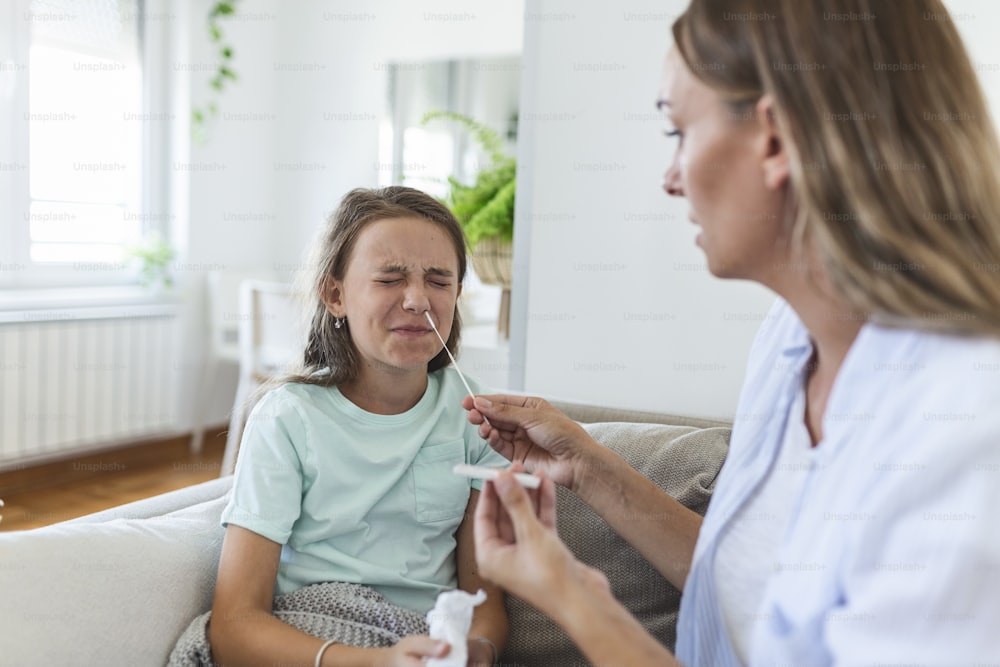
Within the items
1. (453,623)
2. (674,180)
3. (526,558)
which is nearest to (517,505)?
(526,558)

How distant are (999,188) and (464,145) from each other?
11.4 ft

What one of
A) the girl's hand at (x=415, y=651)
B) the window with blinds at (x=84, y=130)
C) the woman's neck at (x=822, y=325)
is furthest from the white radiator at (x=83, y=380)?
the woman's neck at (x=822, y=325)

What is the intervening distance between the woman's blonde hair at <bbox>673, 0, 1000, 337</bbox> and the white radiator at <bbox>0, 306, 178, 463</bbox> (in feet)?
11.3

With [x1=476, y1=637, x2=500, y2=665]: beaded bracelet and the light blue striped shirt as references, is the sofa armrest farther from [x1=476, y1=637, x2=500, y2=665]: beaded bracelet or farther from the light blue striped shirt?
the light blue striped shirt

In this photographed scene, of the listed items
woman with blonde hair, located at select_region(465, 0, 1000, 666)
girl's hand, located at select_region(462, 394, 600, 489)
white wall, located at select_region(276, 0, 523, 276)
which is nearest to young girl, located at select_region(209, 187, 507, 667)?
girl's hand, located at select_region(462, 394, 600, 489)

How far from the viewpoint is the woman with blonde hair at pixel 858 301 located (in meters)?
0.69

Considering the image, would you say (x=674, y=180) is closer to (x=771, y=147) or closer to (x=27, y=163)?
(x=771, y=147)

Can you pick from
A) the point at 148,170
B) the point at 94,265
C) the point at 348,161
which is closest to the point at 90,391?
the point at 94,265

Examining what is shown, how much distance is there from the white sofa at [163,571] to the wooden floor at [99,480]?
231 centimetres

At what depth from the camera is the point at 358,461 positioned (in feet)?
4.28

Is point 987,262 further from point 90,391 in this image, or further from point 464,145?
point 90,391

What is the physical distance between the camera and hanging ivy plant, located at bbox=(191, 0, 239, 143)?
13.8 feet

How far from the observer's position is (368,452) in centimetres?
132

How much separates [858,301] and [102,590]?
96cm
